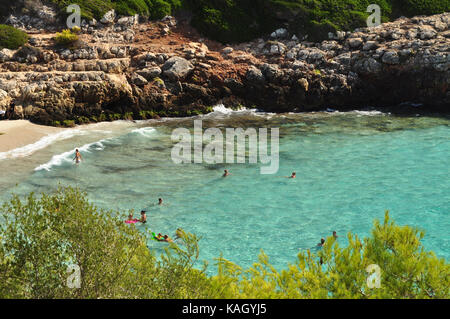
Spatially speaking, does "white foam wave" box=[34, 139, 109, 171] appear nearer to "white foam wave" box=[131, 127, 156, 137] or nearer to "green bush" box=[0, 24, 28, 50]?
"white foam wave" box=[131, 127, 156, 137]

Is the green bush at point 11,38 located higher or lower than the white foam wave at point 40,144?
higher

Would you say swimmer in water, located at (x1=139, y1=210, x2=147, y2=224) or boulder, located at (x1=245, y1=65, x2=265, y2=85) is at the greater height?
boulder, located at (x1=245, y1=65, x2=265, y2=85)

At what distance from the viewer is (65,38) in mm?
53312

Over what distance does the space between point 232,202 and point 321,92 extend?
3097cm

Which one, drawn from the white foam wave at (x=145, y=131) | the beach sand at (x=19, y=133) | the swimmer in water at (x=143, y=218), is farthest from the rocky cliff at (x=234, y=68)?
the swimmer in water at (x=143, y=218)

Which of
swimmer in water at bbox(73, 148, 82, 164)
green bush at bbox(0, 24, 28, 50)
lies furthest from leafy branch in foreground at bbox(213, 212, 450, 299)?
green bush at bbox(0, 24, 28, 50)

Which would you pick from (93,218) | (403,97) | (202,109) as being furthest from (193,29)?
(93,218)

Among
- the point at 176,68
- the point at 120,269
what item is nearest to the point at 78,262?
the point at 120,269

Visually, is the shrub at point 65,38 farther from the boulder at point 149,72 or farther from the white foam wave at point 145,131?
the white foam wave at point 145,131

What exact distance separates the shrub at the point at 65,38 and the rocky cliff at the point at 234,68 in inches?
34.7

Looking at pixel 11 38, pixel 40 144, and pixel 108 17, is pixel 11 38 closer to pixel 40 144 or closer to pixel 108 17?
pixel 108 17

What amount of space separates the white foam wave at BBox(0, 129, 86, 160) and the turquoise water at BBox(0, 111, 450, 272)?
473mm

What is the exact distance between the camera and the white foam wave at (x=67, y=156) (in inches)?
1396

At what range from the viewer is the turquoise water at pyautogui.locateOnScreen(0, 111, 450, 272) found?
89.2ft
